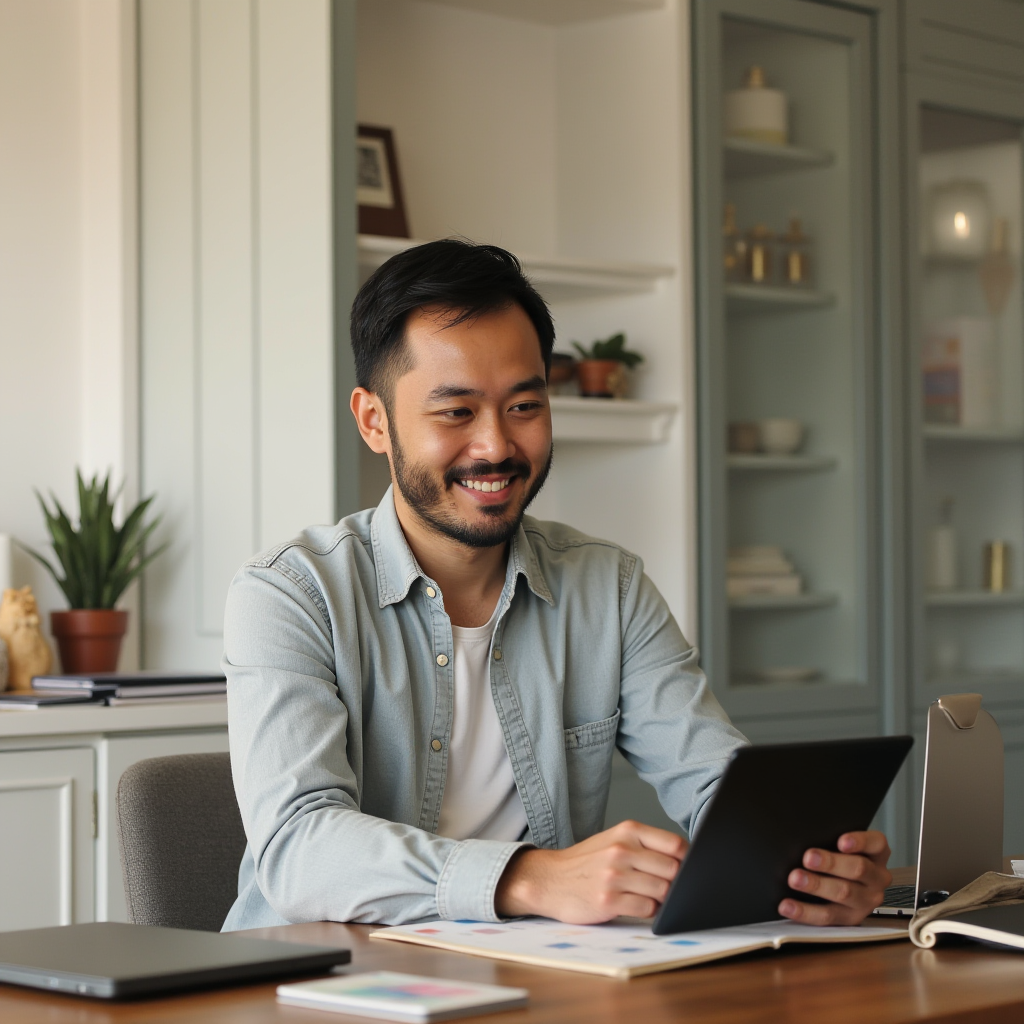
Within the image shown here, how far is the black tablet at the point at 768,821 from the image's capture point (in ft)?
3.59

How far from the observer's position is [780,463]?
11.4 ft

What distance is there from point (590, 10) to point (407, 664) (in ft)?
7.36

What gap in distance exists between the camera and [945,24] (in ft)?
12.2

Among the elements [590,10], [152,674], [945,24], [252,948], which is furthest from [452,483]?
[945,24]

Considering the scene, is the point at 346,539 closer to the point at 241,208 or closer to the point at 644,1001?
the point at 644,1001

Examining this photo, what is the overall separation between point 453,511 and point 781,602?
2.00m

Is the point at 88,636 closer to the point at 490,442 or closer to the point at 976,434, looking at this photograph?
the point at 490,442

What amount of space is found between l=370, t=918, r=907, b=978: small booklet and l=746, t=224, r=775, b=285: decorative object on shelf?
241cm

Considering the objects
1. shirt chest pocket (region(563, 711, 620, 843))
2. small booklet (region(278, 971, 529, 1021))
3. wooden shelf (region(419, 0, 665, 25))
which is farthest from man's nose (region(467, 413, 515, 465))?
wooden shelf (region(419, 0, 665, 25))

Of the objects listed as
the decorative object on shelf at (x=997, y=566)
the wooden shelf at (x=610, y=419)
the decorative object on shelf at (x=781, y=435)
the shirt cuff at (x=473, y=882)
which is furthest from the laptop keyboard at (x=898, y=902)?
the decorative object on shelf at (x=997, y=566)

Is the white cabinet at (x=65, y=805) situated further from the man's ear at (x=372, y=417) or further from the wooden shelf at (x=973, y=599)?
the wooden shelf at (x=973, y=599)

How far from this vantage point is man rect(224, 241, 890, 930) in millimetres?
1450

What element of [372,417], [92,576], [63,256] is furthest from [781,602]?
[372,417]

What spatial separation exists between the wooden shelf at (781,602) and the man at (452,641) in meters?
1.63
